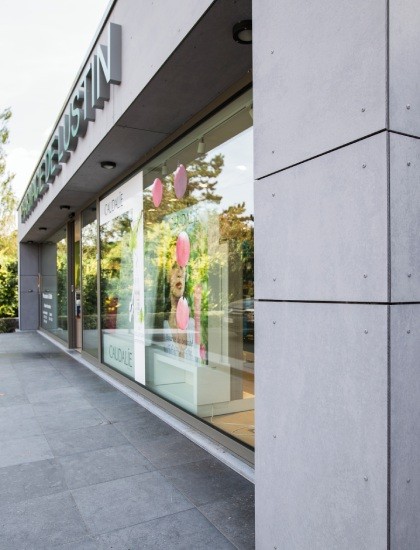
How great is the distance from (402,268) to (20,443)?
166 inches

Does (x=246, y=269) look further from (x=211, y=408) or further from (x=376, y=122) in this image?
(x=376, y=122)

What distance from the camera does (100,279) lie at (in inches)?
340

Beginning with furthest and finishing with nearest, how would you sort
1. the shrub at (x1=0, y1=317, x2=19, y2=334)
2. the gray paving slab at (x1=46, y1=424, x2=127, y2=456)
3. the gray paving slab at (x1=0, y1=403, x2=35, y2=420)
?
the shrub at (x1=0, y1=317, x2=19, y2=334) < the gray paving slab at (x1=0, y1=403, x2=35, y2=420) < the gray paving slab at (x1=46, y1=424, x2=127, y2=456)

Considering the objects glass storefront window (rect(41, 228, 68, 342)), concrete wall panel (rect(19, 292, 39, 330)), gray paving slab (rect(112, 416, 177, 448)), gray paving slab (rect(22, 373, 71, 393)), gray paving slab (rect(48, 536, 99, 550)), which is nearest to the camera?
gray paving slab (rect(48, 536, 99, 550))

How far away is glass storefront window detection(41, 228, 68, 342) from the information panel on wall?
4143mm

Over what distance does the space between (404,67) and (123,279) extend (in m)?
6.03

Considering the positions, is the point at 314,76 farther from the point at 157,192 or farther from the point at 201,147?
the point at 157,192

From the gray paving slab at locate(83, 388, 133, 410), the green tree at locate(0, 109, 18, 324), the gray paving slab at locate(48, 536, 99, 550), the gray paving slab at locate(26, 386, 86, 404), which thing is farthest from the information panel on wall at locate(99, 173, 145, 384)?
the green tree at locate(0, 109, 18, 324)

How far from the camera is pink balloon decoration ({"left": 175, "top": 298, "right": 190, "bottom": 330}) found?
521 cm

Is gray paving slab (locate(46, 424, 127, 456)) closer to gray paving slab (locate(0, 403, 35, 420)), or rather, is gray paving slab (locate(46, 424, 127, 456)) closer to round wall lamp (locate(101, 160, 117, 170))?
gray paving slab (locate(0, 403, 35, 420))

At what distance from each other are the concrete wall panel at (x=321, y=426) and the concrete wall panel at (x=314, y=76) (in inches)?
31.1

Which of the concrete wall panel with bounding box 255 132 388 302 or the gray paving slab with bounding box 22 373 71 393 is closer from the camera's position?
the concrete wall panel with bounding box 255 132 388 302

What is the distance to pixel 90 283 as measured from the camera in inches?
370

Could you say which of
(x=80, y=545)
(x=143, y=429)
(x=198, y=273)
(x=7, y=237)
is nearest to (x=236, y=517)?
(x=80, y=545)
